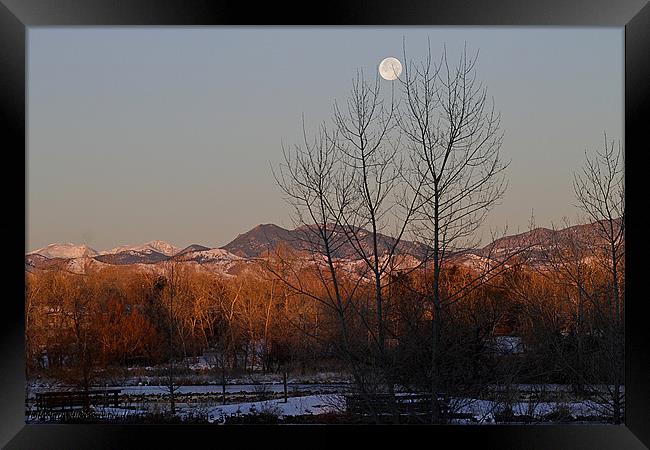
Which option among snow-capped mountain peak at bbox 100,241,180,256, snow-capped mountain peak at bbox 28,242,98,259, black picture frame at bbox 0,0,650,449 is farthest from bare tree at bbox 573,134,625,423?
black picture frame at bbox 0,0,650,449

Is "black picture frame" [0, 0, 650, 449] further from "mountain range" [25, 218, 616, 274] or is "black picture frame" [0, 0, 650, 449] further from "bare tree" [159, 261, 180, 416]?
"bare tree" [159, 261, 180, 416]

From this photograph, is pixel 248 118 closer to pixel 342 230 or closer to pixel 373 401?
pixel 342 230

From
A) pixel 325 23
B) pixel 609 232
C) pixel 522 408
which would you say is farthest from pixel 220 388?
pixel 325 23

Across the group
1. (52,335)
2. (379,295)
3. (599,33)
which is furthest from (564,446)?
(52,335)

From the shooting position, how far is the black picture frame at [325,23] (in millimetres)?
1329

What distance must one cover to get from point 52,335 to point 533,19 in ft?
18.5

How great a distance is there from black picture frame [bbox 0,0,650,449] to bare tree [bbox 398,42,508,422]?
3.29 meters

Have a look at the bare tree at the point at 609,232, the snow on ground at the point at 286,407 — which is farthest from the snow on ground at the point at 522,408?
the snow on ground at the point at 286,407

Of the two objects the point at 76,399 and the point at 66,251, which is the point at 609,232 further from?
the point at 76,399

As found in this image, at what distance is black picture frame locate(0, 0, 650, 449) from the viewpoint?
1329 mm

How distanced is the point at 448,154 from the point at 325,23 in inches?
137

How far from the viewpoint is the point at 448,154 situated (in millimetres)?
→ 4770

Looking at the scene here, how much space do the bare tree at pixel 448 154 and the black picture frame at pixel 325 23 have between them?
3.29 meters

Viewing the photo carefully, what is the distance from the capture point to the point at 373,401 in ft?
16.4
